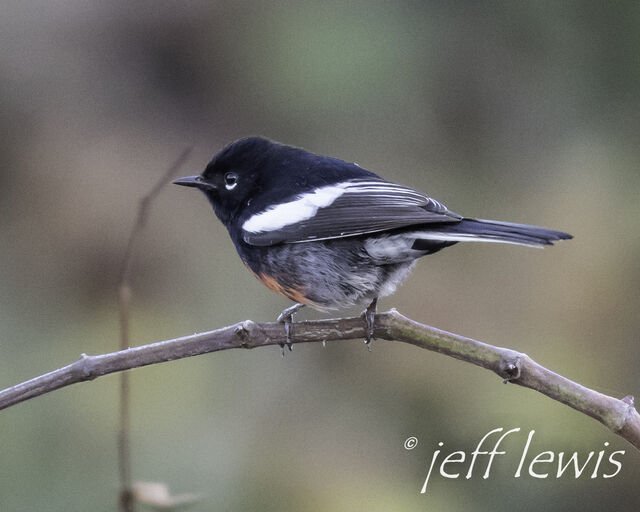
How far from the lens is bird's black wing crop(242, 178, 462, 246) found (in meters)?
2.06

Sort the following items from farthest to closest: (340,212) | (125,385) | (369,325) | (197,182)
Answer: (197,182) → (340,212) → (369,325) → (125,385)

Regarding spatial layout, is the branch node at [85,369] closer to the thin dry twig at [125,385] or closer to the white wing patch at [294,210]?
the thin dry twig at [125,385]

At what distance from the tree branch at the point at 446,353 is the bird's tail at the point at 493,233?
0.72 feet

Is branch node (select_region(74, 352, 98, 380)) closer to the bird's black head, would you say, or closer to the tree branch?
the tree branch

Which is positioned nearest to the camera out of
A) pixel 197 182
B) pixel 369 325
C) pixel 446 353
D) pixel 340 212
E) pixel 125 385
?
pixel 125 385

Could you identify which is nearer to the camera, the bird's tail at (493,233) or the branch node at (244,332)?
the bird's tail at (493,233)

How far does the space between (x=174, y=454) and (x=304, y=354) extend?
23.8 inches

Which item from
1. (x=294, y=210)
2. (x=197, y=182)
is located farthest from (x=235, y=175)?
(x=294, y=210)

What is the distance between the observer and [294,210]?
7.44 feet

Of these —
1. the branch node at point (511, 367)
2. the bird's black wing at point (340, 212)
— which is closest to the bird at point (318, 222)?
the bird's black wing at point (340, 212)

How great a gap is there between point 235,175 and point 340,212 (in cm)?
40

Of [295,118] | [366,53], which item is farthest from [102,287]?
[366,53]

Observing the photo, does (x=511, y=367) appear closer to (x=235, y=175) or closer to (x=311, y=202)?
(x=311, y=202)

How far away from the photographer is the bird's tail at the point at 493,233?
1.60 metres
